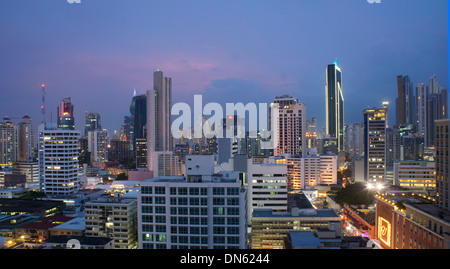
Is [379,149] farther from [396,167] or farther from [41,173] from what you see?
[41,173]

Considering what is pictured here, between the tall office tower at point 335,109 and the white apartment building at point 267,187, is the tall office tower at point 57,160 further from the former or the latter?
the tall office tower at point 335,109

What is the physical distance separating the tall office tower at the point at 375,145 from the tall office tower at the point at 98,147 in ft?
62.3

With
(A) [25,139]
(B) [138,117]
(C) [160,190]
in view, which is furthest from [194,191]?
(B) [138,117]

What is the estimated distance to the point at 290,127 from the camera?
71.4ft

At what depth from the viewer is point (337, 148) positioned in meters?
24.8

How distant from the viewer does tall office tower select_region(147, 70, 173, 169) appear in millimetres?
20920

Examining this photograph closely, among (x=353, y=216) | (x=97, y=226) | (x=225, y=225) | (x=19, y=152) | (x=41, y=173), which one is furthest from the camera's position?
(x=19, y=152)

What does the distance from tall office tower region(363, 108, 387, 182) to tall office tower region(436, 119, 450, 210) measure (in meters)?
10.8

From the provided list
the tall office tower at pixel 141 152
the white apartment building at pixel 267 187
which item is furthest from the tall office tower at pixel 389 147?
the tall office tower at pixel 141 152

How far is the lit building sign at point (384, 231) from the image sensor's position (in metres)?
8.18

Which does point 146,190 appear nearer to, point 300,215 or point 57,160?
point 300,215

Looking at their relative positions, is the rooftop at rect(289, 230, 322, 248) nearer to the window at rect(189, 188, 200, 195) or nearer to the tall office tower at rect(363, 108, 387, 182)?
the window at rect(189, 188, 200, 195)

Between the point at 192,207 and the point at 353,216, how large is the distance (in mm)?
8562
